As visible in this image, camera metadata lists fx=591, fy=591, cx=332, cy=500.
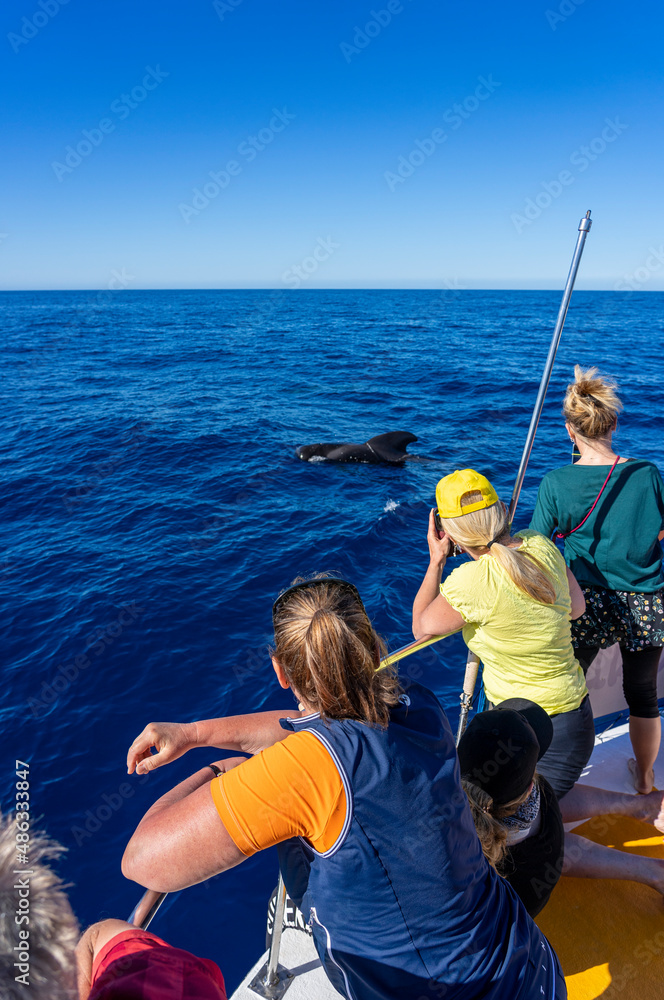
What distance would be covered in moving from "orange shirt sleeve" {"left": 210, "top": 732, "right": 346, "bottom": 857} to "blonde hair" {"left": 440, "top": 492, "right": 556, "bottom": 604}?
1.48 metres

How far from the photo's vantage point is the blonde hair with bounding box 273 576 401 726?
1.74 meters

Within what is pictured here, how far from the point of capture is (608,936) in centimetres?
292

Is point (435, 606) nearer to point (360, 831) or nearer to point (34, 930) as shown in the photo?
point (360, 831)

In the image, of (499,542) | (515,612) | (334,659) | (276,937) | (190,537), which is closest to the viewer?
(334,659)

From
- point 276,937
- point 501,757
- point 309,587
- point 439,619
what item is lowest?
point 276,937

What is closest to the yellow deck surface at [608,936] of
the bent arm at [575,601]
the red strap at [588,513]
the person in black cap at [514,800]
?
the person in black cap at [514,800]

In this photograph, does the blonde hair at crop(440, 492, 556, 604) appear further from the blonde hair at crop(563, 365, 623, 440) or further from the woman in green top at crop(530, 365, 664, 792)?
the blonde hair at crop(563, 365, 623, 440)

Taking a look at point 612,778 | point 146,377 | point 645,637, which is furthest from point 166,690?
point 146,377

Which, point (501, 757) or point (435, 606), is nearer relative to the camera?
point (501, 757)

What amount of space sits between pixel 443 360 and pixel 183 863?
36.1m

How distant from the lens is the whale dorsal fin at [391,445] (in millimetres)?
17109

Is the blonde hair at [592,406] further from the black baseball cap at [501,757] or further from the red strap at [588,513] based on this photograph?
the black baseball cap at [501,757]

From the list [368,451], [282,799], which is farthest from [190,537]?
[282,799]

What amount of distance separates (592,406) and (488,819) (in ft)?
7.37
